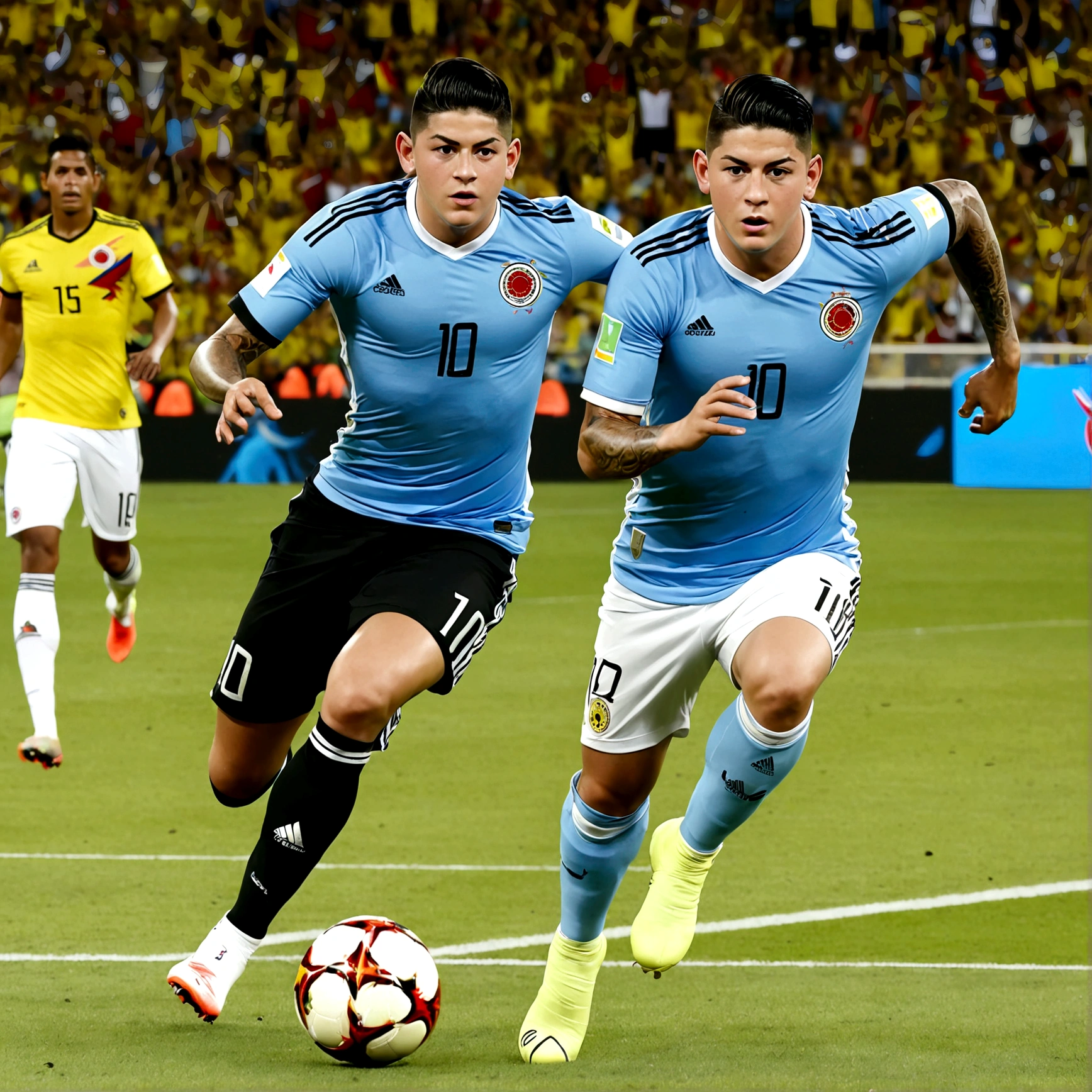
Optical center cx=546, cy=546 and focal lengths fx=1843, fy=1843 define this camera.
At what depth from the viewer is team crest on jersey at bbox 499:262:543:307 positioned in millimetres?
4855

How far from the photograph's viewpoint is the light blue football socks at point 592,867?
183 inches

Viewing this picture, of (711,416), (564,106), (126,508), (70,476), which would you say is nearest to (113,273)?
(70,476)

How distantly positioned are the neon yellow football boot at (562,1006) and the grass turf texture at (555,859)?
0.07 m

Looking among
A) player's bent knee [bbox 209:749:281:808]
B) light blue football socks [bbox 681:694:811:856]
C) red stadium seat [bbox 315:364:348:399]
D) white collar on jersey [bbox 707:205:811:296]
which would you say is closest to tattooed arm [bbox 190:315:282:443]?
white collar on jersey [bbox 707:205:811:296]

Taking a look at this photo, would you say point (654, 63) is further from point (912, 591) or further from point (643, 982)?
point (643, 982)

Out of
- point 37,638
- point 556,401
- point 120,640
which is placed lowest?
point 556,401

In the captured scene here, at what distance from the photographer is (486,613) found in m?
4.76

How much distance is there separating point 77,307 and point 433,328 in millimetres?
4682

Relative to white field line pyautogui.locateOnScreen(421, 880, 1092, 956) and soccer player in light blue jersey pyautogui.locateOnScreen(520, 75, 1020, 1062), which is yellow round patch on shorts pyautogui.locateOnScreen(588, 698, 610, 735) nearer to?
soccer player in light blue jersey pyautogui.locateOnScreen(520, 75, 1020, 1062)

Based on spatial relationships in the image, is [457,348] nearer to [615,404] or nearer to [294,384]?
[615,404]

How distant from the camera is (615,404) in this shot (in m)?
4.27

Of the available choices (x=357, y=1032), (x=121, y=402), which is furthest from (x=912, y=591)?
(x=357, y=1032)

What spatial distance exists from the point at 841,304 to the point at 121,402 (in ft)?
17.6

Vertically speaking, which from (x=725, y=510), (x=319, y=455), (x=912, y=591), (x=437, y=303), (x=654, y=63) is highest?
(x=437, y=303)
